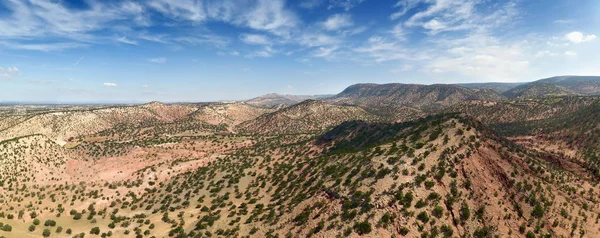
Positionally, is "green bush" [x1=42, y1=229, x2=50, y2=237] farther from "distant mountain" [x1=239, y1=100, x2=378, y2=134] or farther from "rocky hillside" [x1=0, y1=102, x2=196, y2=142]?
"distant mountain" [x1=239, y1=100, x2=378, y2=134]

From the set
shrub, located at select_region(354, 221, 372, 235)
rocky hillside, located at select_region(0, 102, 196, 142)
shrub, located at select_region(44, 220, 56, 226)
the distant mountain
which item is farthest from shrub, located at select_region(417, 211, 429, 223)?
rocky hillside, located at select_region(0, 102, 196, 142)

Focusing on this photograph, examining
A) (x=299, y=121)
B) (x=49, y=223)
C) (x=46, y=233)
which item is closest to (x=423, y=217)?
(x=46, y=233)

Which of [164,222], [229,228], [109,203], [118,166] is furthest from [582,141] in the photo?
[118,166]

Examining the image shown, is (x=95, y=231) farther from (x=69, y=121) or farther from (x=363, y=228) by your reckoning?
(x=69, y=121)

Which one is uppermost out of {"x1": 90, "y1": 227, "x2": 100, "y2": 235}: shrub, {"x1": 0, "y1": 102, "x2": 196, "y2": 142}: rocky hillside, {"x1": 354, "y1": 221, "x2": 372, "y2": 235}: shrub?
{"x1": 0, "y1": 102, "x2": 196, "y2": 142}: rocky hillside

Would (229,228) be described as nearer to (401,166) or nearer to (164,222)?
(164,222)

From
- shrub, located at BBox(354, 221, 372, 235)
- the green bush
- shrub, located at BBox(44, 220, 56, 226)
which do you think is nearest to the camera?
shrub, located at BBox(354, 221, 372, 235)

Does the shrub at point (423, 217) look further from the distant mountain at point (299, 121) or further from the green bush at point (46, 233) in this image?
the distant mountain at point (299, 121)

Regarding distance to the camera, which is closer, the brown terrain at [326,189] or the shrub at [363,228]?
the shrub at [363,228]

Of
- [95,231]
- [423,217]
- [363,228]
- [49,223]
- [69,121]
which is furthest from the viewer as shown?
[69,121]

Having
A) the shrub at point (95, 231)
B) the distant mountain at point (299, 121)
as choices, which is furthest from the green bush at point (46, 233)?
the distant mountain at point (299, 121)

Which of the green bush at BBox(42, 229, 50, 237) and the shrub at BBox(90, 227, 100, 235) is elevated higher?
the green bush at BBox(42, 229, 50, 237)
